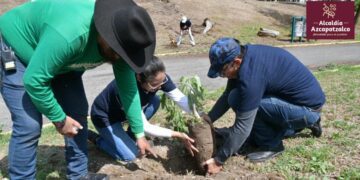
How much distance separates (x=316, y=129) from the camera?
4281mm

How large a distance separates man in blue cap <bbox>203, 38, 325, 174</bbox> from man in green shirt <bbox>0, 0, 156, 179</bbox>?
0.79 meters

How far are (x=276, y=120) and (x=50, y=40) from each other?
7.35ft

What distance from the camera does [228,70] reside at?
11.3ft

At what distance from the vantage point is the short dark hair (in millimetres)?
3562

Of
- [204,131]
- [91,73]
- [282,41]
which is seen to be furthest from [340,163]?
[282,41]

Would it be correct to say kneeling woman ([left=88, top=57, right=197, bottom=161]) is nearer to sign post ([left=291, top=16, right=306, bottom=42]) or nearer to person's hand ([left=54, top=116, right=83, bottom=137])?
person's hand ([left=54, top=116, right=83, bottom=137])

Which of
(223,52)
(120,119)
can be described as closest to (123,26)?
(223,52)

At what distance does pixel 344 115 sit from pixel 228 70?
7.53 ft

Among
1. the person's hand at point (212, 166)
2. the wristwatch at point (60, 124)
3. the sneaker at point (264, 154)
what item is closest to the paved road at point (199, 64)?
the person's hand at point (212, 166)

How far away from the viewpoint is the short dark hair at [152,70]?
356cm

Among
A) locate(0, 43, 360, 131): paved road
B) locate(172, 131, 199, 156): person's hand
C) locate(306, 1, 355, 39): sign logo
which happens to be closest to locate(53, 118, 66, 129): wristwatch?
locate(172, 131, 199, 156): person's hand

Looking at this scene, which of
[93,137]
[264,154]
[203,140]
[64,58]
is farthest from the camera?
[93,137]

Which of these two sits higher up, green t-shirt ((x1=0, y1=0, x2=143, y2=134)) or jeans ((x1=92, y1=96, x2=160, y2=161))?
green t-shirt ((x1=0, y1=0, x2=143, y2=134))

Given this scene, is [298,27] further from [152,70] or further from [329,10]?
[152,70]
